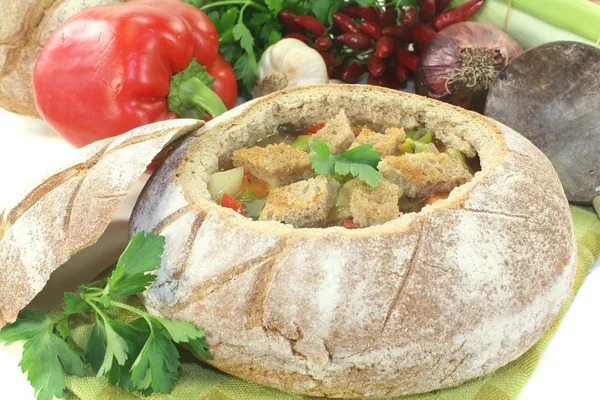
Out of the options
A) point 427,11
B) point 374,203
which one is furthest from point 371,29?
point 374,203

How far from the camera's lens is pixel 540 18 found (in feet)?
11.5

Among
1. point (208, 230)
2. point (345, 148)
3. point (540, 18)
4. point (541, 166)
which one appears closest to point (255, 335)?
point (208, 230)

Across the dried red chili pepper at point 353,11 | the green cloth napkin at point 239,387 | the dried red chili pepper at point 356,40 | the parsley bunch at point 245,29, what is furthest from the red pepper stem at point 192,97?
the green cloth napkin at point 239,387

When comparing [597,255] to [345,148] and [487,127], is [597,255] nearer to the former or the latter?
[487,127]

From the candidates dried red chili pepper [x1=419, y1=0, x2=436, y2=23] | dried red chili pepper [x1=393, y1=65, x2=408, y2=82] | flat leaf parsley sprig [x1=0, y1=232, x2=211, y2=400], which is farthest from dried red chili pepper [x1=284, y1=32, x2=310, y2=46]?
flat leaf parsley sprig [x1=0, y1=232, x2=211, y2=400]

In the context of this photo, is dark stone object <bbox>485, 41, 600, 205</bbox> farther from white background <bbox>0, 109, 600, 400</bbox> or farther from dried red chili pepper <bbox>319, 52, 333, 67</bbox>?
dried red chili pepper <bbox>319, 52, 333, 67</bbox>

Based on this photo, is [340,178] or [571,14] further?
[571,14]

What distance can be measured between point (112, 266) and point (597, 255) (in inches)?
73.9

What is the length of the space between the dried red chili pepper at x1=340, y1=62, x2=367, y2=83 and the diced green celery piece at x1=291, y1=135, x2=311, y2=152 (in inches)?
57.1

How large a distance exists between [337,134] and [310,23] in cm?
165

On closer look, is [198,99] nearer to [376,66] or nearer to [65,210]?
[376,66]

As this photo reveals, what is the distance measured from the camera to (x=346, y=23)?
3.79 meters

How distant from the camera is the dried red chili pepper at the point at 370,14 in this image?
3783 mm

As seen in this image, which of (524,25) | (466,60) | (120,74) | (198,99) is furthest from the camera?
(524,25)
